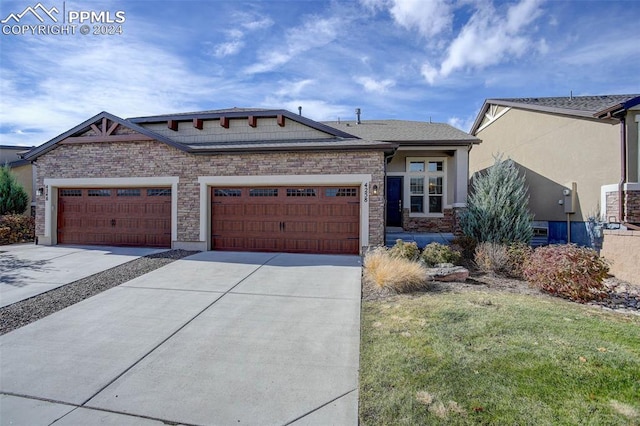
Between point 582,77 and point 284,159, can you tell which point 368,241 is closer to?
point 284,159

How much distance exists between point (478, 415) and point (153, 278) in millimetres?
6826

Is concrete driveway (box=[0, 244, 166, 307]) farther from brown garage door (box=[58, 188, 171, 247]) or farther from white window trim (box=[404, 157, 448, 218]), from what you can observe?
white window trim (box=[404, 157, 448, 218])

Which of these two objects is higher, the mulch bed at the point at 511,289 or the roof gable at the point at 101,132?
the roof gable at the point at 101,132

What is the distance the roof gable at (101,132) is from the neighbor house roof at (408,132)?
8107 millimetres

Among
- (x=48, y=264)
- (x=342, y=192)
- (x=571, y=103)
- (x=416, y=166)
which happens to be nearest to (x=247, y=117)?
(x=342, y=192)

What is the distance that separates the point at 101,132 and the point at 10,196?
23.6 feet

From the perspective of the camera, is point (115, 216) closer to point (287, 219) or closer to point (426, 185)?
point (287, 219)

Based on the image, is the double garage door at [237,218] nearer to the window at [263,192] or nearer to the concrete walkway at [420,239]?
the window at [263,192]

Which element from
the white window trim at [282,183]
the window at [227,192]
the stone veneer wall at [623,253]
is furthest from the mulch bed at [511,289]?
the window at [227,192]

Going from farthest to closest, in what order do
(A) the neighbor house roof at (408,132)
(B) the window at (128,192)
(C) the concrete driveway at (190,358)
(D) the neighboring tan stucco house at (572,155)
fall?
(A) the neighbor house roof at (408,132)
(B) the window at (128,192)
(D) the neighboring tan stucco house at (572,155)
(C) the concrete driveway at (190,358)

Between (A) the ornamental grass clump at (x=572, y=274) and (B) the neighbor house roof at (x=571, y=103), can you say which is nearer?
(A) the ornamental grass clump at (x=572, y=274)

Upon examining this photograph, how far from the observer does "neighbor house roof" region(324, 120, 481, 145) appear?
443 inches

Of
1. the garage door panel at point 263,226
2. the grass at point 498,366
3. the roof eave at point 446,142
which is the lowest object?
the grass at point 498,366

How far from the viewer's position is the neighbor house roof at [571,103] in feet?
31.1
